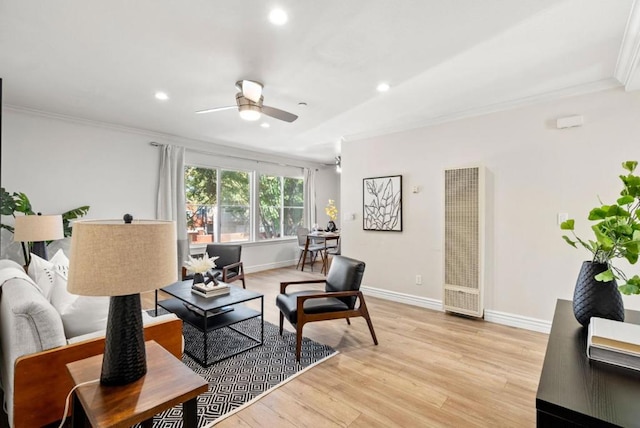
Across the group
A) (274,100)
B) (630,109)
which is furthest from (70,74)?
(630,109)

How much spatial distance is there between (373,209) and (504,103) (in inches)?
82.0

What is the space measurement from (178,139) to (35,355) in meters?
4.20

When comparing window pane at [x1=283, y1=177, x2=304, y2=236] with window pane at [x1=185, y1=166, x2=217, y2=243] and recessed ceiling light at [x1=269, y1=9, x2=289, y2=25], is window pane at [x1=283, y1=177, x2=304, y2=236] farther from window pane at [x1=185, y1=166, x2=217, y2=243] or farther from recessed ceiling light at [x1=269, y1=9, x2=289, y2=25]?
recessed ceiling light at [x1=269, y1=9, x2=289, y2=25]

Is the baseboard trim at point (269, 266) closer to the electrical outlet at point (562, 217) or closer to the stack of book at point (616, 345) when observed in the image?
the electrical outlet at point (562, 217)

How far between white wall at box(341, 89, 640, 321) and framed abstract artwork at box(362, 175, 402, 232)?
0.10m

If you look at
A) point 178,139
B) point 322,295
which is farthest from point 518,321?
point 178,139

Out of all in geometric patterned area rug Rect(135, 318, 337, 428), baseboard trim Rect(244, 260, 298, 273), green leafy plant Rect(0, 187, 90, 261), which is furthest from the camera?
baseboard trim Rect(244, 260, 298, 273)

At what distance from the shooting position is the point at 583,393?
86 cm

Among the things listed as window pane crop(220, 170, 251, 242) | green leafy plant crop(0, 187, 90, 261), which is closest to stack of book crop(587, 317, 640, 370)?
green leafy plant crop(0, 187, 90, 261)

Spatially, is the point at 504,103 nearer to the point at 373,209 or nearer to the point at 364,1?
the point at 373,209

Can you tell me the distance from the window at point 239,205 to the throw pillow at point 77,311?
142 inches

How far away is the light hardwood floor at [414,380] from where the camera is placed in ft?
6.22

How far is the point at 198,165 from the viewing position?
17.9ft

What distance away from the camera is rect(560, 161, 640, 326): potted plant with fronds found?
3.81 ft
